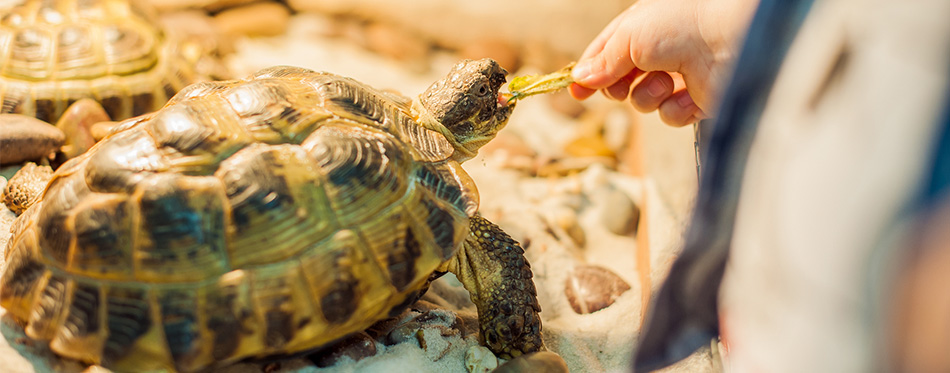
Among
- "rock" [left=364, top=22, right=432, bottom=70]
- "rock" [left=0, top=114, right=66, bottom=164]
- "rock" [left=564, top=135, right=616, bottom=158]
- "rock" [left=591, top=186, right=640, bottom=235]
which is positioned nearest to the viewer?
"rock" [left=0, top=114, right=66, bottom=164]

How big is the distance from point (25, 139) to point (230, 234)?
4.66ft

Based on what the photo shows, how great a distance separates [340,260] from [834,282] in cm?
114

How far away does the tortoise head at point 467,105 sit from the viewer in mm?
2053

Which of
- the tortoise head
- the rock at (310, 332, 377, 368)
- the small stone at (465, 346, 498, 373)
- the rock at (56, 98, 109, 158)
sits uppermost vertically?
the tortoise head

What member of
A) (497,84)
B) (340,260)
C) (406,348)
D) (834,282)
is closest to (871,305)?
(834,282)

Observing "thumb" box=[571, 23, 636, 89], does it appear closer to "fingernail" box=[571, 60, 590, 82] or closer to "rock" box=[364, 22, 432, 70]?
"fingernail" box=[571, 60, 590, 82]

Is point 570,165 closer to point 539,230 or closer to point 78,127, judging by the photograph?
point 539,230

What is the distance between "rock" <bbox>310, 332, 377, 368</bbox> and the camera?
1.76 metres

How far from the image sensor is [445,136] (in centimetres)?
206

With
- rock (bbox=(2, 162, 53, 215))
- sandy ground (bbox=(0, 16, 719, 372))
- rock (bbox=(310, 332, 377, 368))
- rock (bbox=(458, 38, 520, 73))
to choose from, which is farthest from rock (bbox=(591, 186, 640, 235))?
rock (bbox=(2, 162, 53, 215))

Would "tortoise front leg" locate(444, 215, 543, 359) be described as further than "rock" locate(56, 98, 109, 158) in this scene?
No

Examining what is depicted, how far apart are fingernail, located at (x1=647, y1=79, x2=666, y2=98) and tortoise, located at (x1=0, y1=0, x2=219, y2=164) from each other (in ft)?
7.90

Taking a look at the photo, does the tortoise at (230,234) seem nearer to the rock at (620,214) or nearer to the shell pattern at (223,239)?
the shell pattern at (223,239)

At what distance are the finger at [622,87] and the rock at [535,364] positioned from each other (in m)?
1.33
